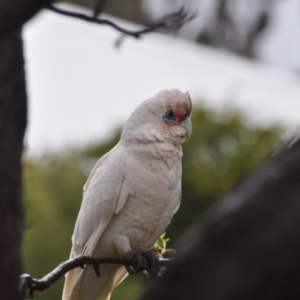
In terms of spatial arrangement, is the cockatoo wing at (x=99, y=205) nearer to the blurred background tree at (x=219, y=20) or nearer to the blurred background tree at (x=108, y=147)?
Result: the blurred background tree at (x=219, y=20)

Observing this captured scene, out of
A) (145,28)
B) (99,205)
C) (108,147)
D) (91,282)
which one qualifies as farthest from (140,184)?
(108,147)

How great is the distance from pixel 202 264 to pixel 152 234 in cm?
173

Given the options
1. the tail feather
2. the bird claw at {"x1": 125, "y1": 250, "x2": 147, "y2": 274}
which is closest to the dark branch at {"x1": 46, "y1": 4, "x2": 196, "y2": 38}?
the bird claw at {"x1": 125, "y1": 250, "x2": 147, "y2": 274}

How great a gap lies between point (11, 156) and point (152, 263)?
1.24 meters

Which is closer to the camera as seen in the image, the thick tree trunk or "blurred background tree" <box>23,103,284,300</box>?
the thick tree trunk

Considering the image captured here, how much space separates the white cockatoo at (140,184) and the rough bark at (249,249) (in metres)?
1.65

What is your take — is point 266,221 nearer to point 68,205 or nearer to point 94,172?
point 94,172

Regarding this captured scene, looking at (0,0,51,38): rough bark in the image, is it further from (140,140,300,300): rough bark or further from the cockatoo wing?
the cockatoo wing

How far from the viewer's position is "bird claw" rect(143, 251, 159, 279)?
109 inches

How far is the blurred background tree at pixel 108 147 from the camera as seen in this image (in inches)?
270

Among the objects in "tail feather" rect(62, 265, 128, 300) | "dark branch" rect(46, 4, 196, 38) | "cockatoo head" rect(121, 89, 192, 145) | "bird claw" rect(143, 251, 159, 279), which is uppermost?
"dark branch" rect(46, 4, 196, 38)

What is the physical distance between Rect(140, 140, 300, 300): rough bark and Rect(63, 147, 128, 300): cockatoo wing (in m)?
1.68

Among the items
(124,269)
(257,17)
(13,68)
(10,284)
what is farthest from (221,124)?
(10,284)

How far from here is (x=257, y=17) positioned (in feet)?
14.9
